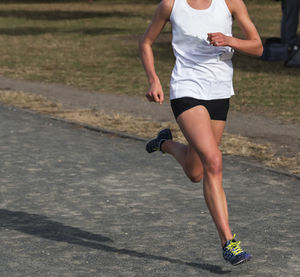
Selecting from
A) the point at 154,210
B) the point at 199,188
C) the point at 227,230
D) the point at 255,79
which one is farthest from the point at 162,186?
the point at 255,79

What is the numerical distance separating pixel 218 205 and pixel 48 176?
322 centimetres

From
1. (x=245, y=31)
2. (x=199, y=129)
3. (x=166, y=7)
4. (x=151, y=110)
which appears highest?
(x=166, y=7)

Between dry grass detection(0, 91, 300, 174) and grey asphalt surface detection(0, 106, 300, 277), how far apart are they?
310 mm

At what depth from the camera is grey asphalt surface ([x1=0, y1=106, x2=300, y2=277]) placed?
5656 mm

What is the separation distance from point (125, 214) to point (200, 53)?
72.9 inches

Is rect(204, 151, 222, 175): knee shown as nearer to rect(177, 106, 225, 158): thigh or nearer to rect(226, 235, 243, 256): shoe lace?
rect(177, 106, 225, 158): thigh

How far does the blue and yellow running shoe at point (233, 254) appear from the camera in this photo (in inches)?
208

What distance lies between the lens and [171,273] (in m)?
5.44

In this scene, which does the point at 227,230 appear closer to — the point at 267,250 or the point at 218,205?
the point at 218,205

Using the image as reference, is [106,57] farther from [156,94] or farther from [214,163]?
[214,163]

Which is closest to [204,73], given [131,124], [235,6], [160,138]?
[235,6]

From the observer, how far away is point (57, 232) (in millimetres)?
6438

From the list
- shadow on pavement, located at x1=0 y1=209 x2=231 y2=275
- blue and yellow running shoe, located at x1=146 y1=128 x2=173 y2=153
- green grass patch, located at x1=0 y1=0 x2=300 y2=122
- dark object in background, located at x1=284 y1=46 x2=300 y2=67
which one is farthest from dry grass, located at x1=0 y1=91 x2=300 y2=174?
dark object in background, located at x1=284 y1=46 x2=300 y2=67

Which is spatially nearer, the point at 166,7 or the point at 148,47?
the point at 166,7
